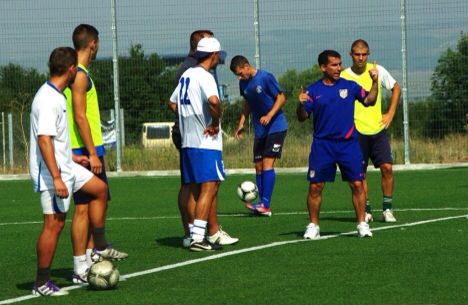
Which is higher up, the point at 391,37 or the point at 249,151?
the point at 391,37

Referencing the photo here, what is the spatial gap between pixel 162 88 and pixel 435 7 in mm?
7015

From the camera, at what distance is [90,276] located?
909 cm

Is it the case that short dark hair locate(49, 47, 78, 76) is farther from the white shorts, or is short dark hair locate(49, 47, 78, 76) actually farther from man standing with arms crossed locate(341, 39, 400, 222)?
man standing with arms crossed locate(341, 39, 400, 222)

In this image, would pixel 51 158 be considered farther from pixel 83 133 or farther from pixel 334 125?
pixel 334 125

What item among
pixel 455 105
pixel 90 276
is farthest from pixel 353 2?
pixel 90 276

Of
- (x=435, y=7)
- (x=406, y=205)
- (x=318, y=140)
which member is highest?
(x=435, y=7)

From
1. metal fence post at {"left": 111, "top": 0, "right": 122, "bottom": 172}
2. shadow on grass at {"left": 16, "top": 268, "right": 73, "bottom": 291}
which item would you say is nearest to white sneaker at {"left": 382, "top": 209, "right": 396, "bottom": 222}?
shadow on grass at {"left": 16, "top": 268, "right": 73, "bottom": 291}

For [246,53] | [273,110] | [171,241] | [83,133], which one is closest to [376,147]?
[273,110]

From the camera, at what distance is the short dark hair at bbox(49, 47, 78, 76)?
29.4 ft

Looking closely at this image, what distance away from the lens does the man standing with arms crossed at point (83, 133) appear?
966cm

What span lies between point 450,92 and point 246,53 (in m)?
4.98

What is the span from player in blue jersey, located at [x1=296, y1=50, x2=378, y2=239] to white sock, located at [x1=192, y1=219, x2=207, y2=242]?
1.31 metres

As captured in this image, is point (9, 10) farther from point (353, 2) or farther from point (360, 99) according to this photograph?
point (360, 99)

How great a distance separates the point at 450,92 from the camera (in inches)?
1117
